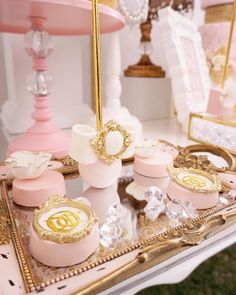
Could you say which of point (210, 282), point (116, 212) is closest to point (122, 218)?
point (116, 212)

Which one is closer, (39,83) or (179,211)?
(179,211)

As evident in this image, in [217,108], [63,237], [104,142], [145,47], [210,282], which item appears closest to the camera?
[63,237]

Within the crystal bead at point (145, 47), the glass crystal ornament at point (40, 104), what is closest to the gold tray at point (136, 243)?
the glass crystal ornament at point (40, 104)

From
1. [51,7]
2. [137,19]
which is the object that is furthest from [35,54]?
[137,19]

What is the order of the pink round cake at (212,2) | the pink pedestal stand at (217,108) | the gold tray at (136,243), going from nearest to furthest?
the gold tray at (136,243) → the pink pedestal stand at (217,108) → the pink round cake at (212,2)

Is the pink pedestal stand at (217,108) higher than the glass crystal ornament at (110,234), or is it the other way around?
the pink pedestal stand at (217,108)

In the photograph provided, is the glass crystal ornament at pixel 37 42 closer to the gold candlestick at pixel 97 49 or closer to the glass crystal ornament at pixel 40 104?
the glass crystal ornament at pixel 40 104

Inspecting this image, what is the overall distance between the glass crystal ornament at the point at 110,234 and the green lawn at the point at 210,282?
260 millimetres

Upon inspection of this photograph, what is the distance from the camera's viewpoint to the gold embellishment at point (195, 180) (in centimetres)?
32

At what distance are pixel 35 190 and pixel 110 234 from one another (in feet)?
0.35

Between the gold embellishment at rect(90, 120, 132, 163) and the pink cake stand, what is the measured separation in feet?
0.76

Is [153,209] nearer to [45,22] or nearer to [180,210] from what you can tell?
[180,210]

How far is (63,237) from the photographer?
0.72 feet

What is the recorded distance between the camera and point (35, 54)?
55 centimetres
